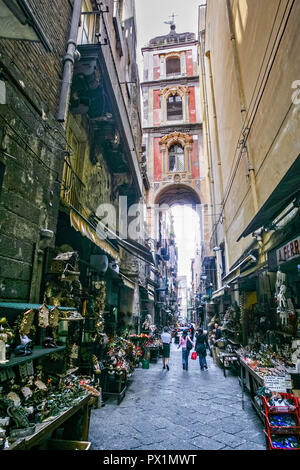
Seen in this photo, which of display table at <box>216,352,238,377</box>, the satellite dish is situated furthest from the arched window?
the satellite dish

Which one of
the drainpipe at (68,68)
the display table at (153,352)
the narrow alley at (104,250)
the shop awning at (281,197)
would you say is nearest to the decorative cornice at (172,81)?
the narrow alley at (104,250)

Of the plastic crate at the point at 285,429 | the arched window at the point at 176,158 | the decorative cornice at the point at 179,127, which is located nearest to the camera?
the plastic crate at the point at 285,429

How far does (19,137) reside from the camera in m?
3.59

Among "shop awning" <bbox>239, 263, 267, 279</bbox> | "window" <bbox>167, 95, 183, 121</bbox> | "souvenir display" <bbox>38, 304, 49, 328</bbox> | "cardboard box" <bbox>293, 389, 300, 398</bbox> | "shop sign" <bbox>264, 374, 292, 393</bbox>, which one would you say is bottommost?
"cardboard box" <bbox>293, 389, 300, 398</bbox>

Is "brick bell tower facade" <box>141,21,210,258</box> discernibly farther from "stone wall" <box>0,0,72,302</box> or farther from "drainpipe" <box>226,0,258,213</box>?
"stone wall" <box>0,0,72,302</box>

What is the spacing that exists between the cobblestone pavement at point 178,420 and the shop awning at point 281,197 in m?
3.77

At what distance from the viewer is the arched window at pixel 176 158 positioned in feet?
76.2

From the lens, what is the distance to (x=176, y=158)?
2369cm

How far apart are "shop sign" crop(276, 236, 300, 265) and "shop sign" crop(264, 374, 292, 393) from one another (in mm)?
1842

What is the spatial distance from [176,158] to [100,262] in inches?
751

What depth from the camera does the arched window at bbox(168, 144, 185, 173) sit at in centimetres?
2322

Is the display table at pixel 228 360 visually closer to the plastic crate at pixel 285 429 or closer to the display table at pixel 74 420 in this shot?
the plastic crate at pixel 285 429
